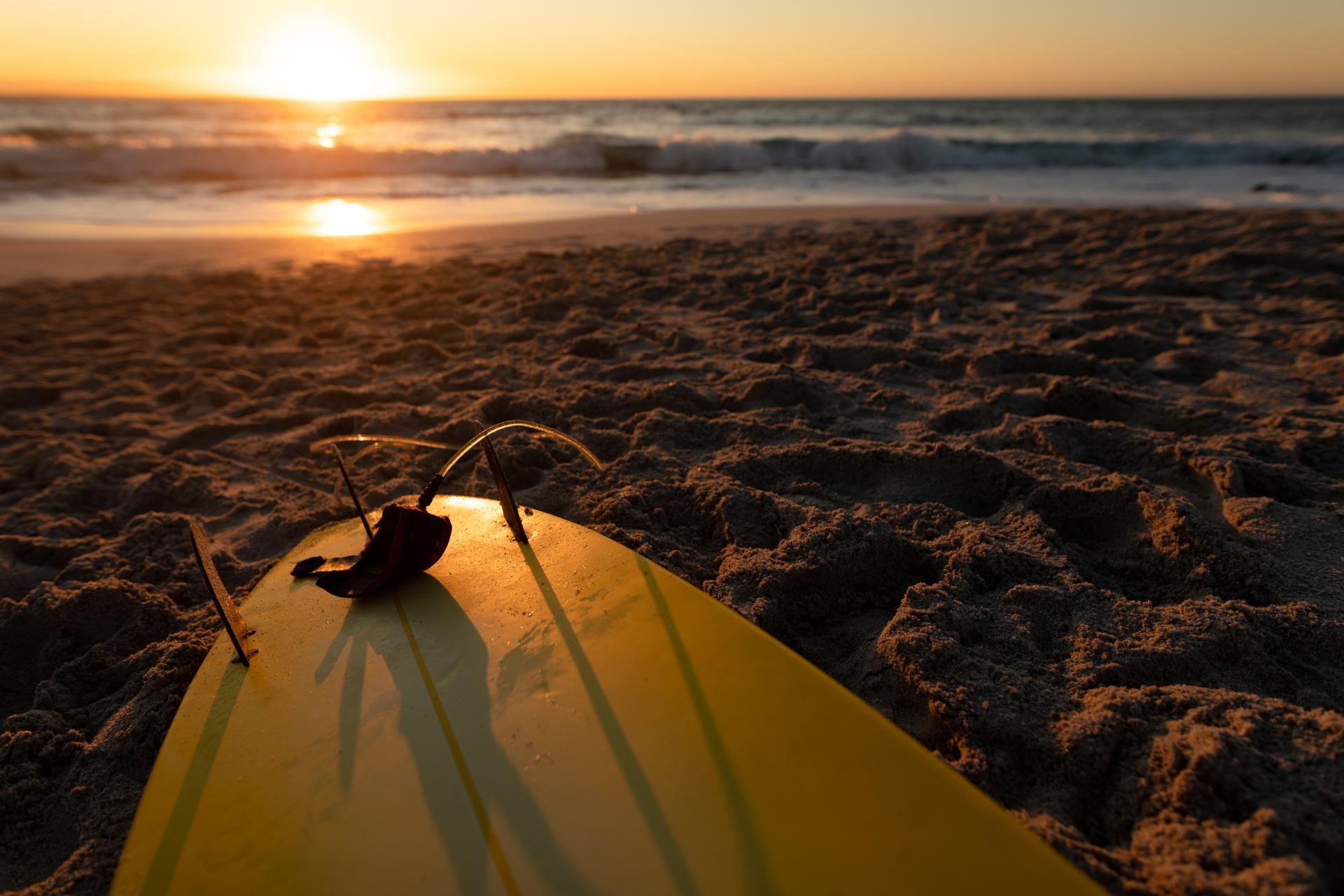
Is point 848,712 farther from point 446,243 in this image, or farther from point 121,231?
point 121,231

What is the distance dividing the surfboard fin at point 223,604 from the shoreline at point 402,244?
398cm

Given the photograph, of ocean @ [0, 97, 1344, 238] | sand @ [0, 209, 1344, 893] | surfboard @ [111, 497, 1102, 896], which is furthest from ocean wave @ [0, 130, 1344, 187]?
surfboard @ [111, 497, 1102, 896]

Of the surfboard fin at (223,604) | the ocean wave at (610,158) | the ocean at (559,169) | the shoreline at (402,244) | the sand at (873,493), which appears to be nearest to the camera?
the sand at (873,493)

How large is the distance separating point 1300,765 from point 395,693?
127 cm

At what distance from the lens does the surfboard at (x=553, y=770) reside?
82cm

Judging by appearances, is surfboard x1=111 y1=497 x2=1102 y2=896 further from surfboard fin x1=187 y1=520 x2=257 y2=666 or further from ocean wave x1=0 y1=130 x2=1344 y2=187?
ocean wave x1=0 y1=130 x2=1344 y2=187

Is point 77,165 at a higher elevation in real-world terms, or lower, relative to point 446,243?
higher

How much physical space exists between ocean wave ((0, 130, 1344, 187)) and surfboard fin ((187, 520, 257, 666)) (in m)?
10.1

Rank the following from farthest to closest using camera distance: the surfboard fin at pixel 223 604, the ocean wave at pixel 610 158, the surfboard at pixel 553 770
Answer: the ocean wave at pixel 610 158
the surfboard fin at pixel 223 604
the surfboard at pixel 553 770

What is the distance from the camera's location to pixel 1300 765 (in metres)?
0.91

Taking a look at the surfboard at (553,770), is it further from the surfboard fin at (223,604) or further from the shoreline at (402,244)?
the shoreline at (402,244)

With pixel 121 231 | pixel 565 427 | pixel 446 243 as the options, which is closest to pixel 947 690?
pixel 565 427

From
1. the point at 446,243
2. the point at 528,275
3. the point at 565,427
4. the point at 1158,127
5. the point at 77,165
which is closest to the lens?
the point at 565,427

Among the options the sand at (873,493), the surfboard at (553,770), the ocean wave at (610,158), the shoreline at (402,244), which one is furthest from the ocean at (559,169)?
the surfboard at (553,770)
